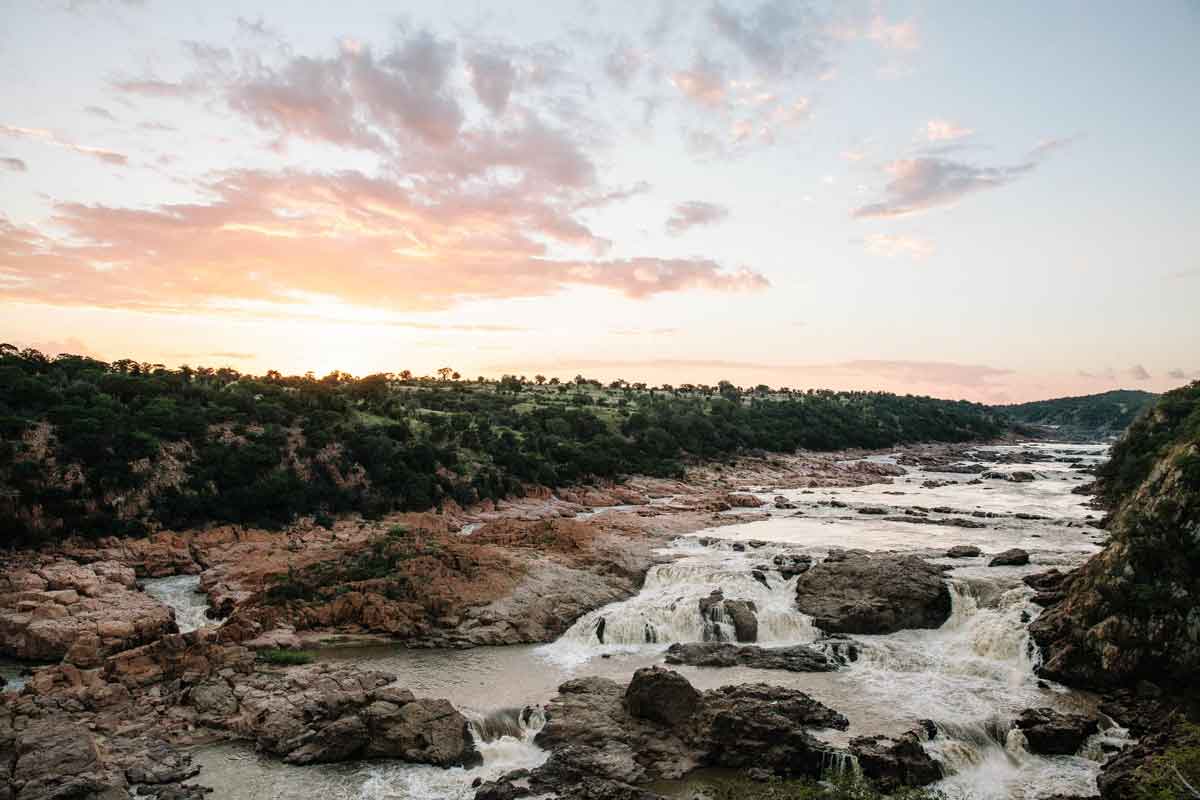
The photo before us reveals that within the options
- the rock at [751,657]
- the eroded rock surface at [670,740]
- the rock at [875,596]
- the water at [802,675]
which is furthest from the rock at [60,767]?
the rock at [875,596]

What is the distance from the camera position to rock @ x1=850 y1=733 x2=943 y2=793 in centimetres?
1617

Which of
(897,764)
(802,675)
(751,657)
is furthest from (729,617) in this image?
(897,764)

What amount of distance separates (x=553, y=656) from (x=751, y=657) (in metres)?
7.41

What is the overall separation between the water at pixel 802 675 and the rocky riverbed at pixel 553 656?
98mm

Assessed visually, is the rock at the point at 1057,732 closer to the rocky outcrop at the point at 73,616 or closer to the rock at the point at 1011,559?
the rock at the point at 1011,559

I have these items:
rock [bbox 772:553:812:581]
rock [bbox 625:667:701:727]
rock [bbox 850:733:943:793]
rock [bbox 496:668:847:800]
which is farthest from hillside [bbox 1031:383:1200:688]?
rock [bbox 625:667:701:727]

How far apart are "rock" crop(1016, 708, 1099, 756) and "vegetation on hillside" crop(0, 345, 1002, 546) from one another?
4012 centimetres

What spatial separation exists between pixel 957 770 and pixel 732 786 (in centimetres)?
580

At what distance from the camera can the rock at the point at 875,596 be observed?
26.4 m

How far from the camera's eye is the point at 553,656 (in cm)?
2588

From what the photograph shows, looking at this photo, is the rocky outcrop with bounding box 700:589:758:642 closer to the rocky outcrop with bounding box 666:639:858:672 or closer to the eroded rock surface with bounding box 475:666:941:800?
the rocky outcrop with bounding box 666:639:858:672

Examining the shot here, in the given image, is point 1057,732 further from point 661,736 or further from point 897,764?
point 661,736

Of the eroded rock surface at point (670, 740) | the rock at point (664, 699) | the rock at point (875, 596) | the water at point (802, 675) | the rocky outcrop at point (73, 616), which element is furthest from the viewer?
the rock at point (875, 596)

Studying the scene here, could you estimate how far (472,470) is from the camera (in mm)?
56656
